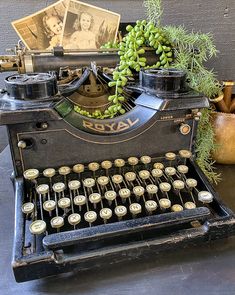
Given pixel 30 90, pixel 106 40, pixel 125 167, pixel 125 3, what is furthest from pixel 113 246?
pixel 125 3

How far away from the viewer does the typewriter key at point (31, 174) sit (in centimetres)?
73

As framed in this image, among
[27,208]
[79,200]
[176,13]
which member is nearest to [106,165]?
[79,200]

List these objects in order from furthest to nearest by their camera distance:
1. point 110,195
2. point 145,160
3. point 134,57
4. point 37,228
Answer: point 134,57
point 145,160
point 110,195
point 37,228

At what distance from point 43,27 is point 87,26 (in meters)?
0.22

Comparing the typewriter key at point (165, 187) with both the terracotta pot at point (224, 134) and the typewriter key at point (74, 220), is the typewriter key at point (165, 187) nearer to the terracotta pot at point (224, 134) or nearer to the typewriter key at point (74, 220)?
the typewriter key at point (74, 220)

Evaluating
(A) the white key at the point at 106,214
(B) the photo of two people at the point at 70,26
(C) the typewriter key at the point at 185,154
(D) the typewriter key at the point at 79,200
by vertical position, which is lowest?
(A) the white key at the point at 106,214

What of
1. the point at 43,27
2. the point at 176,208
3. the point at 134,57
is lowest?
the point at 176,208

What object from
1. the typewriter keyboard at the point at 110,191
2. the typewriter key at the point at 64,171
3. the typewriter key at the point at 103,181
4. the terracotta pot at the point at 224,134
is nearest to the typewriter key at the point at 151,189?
the typewriter keyboard at the point at 110,191

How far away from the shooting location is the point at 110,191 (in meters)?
0.73

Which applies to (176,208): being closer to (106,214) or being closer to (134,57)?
(106,214)

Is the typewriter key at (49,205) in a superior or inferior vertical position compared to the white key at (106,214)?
superior

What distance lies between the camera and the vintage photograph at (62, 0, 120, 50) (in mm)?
1377

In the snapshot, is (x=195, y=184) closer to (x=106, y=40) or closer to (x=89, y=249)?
(x=89, y=249)

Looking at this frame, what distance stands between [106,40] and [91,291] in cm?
118
